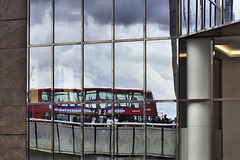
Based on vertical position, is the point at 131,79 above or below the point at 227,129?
above

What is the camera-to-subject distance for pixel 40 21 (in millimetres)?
20969

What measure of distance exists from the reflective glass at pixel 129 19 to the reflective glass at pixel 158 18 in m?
0.34

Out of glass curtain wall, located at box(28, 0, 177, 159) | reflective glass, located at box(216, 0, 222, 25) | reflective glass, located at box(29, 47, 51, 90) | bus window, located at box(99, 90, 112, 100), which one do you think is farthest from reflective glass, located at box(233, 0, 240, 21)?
reflective glass, located at box(29, 47, 51, 90)

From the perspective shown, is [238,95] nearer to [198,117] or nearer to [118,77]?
[198,117]

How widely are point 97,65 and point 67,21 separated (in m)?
2.12

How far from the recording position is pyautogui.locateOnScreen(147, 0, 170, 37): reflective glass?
19.1 m

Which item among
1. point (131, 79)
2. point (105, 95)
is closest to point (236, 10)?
point (131, 79)

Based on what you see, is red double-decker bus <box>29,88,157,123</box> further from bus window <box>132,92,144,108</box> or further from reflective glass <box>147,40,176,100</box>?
Answer: reflective glass <box>147,40,176,100</box>

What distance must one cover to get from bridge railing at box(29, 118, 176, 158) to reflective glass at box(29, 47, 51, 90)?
1422 mm

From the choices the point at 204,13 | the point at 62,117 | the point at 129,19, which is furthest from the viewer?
the point at 62,117

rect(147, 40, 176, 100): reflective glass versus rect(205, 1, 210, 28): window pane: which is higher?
rect(205, 1, 210, 28): window pane

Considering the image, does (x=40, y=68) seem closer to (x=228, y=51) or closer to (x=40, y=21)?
(x=40, y=21)

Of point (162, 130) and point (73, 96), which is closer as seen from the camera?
point (162, 130)

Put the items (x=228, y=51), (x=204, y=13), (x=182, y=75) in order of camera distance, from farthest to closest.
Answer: (x=182, y=75), (x=204, y=13), (x=228, y=51)
